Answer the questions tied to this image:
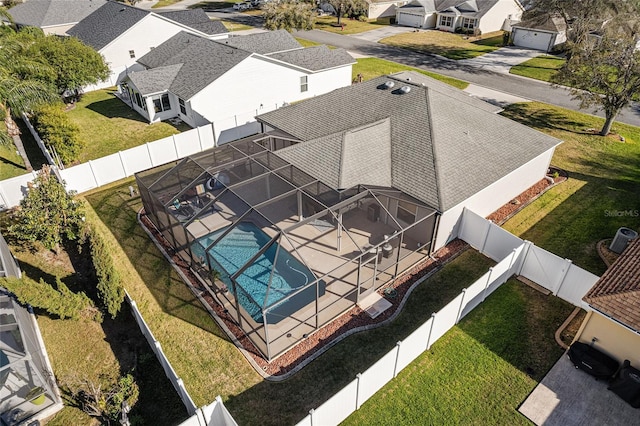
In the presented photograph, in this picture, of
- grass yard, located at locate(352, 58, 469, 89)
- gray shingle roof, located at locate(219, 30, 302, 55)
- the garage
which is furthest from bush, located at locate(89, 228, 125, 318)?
the garage

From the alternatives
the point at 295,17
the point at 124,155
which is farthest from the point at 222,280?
the point at 295,17

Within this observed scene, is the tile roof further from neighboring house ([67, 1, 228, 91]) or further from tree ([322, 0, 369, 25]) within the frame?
tree ([322, 0, 369, 25])

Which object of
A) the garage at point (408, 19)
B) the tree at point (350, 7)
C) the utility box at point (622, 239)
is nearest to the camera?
the utility box at point (622, 239)

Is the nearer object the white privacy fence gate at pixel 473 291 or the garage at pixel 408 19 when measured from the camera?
the white privacy fence gate at pixel 473 291

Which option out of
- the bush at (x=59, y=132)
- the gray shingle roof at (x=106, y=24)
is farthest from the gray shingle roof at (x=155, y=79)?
the gray shingle roof at (x=106, y=24)

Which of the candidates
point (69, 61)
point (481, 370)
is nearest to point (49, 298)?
point (481, 370)

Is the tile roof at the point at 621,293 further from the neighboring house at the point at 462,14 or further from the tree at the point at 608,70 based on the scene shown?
the neighboring house at the point at 462,14

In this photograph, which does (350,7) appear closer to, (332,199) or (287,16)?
(287,16)
